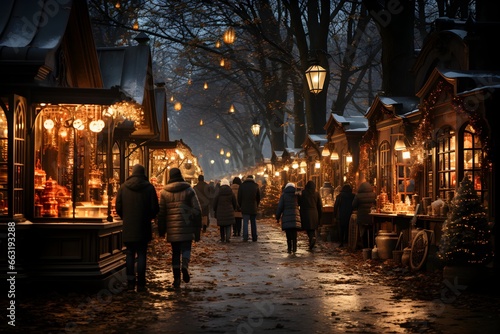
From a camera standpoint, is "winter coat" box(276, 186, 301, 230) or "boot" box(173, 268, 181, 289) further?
"winter coat" box(276, 186, 301, 230)

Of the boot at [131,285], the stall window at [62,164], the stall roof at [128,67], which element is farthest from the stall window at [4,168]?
the stall roof at [128,67]

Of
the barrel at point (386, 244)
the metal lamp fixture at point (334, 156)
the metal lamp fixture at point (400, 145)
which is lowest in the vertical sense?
the barrel at point (386, 244)

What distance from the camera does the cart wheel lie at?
55.6 feet

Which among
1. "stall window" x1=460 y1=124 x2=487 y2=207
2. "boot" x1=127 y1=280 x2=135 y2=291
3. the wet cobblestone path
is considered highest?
"stall window" x1=460 y1=124 x2=487 y2=207

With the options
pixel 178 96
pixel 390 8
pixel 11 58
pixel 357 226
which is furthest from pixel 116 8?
pixel 178 96

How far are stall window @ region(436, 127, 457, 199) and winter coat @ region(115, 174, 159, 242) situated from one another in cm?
715

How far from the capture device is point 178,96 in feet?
258

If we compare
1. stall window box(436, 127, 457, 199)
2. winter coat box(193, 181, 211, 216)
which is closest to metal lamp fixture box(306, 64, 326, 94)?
stall window box(436, 127, 457, 199)

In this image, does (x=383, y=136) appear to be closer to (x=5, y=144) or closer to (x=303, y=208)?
(x=303, y=208)

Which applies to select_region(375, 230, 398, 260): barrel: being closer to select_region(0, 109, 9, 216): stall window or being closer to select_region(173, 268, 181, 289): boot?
select_region(173, 268, 181, 289): boot

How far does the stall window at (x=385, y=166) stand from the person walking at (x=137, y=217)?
37.1ft

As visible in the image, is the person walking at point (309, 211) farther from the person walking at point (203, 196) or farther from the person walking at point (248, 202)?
the person walking at point (203, 196)

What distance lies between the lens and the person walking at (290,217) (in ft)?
74.5

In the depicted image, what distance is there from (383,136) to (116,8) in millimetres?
9853
